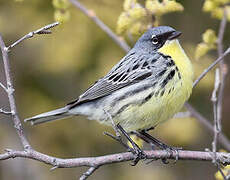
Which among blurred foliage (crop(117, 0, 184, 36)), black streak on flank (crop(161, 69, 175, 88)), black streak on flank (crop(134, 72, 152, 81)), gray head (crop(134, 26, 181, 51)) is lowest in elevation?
black streak on flank (crop(161, 69, 175, 88))

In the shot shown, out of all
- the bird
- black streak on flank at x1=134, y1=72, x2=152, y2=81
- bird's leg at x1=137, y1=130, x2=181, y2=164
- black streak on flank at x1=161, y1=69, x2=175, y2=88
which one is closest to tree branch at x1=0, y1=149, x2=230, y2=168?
bird's leg at x1=137, y1=130, x2=181, y2=164

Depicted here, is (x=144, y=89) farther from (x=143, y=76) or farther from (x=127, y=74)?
(x=127, y=74)

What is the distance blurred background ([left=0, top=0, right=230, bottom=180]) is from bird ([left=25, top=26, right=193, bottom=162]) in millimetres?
1342

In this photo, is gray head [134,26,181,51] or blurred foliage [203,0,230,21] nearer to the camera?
blurred foliage [203,0,230,21]

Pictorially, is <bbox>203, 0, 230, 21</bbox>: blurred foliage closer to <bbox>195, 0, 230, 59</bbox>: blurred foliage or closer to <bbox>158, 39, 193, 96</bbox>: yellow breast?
<bbox>195, 0, 230, 59</bbox>: blurred foliage

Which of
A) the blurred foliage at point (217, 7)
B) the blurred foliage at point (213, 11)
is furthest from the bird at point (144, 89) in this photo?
the blurred foliage at point (217, 7)

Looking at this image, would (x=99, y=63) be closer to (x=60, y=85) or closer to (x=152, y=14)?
(x=60, y=85)

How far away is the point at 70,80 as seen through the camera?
6848 millimetres

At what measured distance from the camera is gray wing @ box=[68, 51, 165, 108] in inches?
192

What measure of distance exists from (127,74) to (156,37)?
0.46m

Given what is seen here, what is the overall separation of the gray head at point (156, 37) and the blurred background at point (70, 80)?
1323 mm

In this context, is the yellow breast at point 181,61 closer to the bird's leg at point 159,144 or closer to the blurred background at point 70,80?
the bird's leg at point 159,144

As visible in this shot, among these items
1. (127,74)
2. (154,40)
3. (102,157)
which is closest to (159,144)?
(127,74)

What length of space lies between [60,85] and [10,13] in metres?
1.15
